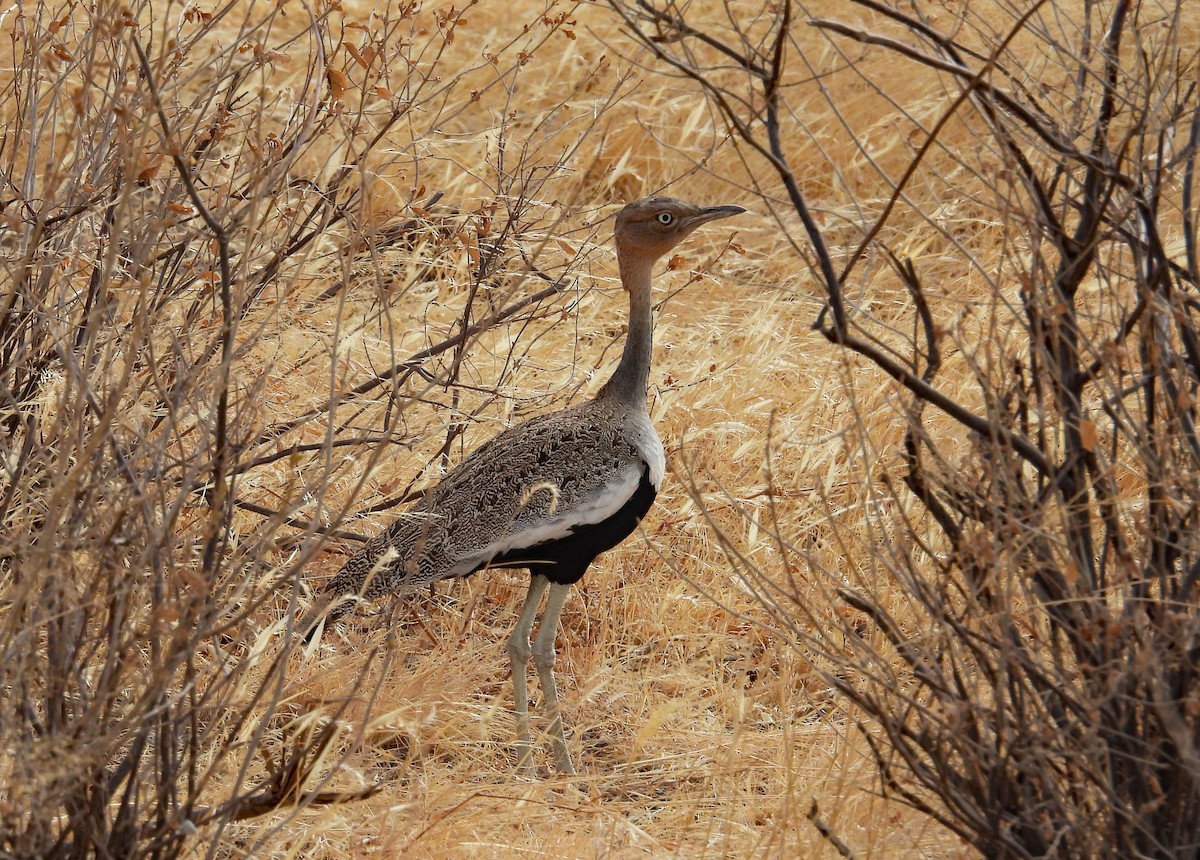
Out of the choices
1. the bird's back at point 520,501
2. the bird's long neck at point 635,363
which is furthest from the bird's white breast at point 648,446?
the bird's long neck at point 635,363

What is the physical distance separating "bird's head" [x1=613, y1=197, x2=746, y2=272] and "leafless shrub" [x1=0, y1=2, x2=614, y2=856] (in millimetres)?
408

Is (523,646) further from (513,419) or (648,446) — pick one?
(513,419)

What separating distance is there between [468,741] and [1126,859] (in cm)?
210

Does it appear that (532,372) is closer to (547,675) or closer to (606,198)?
(547,675)

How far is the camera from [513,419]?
573 cm

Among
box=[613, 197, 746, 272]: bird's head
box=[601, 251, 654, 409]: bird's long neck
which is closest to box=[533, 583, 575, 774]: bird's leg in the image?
box=[601, 251, 654, 409]: bird's long neck

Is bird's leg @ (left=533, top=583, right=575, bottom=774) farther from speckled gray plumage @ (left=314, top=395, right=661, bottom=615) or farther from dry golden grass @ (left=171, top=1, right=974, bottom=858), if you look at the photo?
speckled gray plumage @ (left=314, top=395, right=661, bottom=615)

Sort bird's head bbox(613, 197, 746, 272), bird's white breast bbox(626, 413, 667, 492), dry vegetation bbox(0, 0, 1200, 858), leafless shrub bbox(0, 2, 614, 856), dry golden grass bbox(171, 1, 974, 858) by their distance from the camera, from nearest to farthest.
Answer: leafless shrub bbox(0, 2, 614, 856) → dry vegetation bbox(0, 0, 1200, 858) → dry golden grass bbox(171, 1, 974, 858) → bird's white breast bbox(626, 413, 667, 492) → bird's head bbox(613, 197, 746, 272)

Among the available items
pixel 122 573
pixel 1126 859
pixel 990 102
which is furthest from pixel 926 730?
pixel 122 573

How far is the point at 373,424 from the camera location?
17.6 feet

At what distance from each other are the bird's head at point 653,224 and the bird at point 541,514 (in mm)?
188

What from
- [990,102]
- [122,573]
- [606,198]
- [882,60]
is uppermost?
[882,60]

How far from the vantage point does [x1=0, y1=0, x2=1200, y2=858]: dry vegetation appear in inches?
108

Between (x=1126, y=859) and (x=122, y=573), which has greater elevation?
(x=122, y=573)
